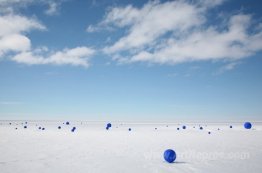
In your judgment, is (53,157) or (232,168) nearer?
(232,168)

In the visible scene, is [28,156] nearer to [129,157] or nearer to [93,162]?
[93,162]

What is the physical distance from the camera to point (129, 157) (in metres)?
12.3

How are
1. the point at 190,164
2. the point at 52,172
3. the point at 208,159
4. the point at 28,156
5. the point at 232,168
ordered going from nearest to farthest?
the point at 52,172, the point at 232,168, the point at 190,164, the point at 208,159, the point at 28,156

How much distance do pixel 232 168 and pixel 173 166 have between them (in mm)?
2367

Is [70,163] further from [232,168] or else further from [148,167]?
[232,168]

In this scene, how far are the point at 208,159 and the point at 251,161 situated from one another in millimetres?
1886

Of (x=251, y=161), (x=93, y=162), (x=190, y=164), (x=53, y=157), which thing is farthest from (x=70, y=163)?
(x=251, y=161)

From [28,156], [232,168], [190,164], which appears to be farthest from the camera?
[28,156]

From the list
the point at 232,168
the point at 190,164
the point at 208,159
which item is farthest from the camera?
the point at 208,159

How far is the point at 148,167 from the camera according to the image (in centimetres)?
995

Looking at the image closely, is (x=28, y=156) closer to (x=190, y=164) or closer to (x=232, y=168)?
(x=190, y=164)

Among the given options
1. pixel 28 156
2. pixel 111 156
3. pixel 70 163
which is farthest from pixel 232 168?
pixel 28 156

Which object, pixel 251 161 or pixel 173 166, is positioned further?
pixel 251 161

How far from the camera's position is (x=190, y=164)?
10461 millimetres
